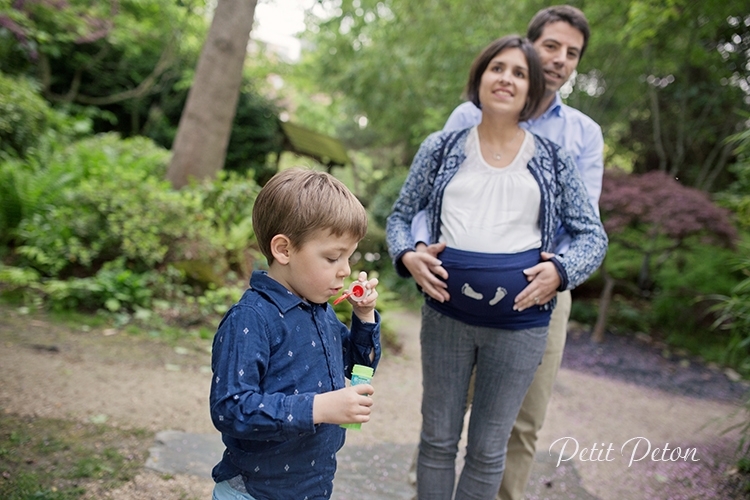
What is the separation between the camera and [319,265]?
54.7 inches

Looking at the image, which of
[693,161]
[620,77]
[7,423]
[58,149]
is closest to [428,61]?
[620,77]

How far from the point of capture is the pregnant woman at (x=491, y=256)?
A: 6.18 ft

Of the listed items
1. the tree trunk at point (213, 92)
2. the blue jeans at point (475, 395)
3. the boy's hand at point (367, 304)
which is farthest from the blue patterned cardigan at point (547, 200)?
the tree trunk at point (213, 92)

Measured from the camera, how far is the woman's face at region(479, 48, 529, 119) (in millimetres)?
1965

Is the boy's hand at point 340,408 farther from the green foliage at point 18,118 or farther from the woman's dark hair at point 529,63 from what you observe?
the green foliage at point 18,118

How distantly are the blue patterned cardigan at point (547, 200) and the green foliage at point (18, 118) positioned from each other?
6.02 m

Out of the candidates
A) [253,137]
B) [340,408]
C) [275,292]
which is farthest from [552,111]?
[253,137]

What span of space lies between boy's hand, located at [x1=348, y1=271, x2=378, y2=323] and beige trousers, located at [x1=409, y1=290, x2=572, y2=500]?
3.22 feet

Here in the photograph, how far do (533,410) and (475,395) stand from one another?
42 cm

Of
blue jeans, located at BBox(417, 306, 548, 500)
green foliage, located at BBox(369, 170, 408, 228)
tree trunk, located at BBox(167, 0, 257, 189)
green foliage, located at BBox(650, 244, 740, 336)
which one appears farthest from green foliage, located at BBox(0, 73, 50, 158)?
green foliage, located at BBox(650, 244, 740, 336)

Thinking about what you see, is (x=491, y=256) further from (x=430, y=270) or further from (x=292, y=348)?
(x=292, y=348)

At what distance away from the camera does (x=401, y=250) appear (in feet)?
6.78

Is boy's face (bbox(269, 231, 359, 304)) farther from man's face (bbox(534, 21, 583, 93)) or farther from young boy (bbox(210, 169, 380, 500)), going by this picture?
man's face (bbox(534, 21, 583, 93))

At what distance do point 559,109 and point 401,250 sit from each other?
0.86 metres
